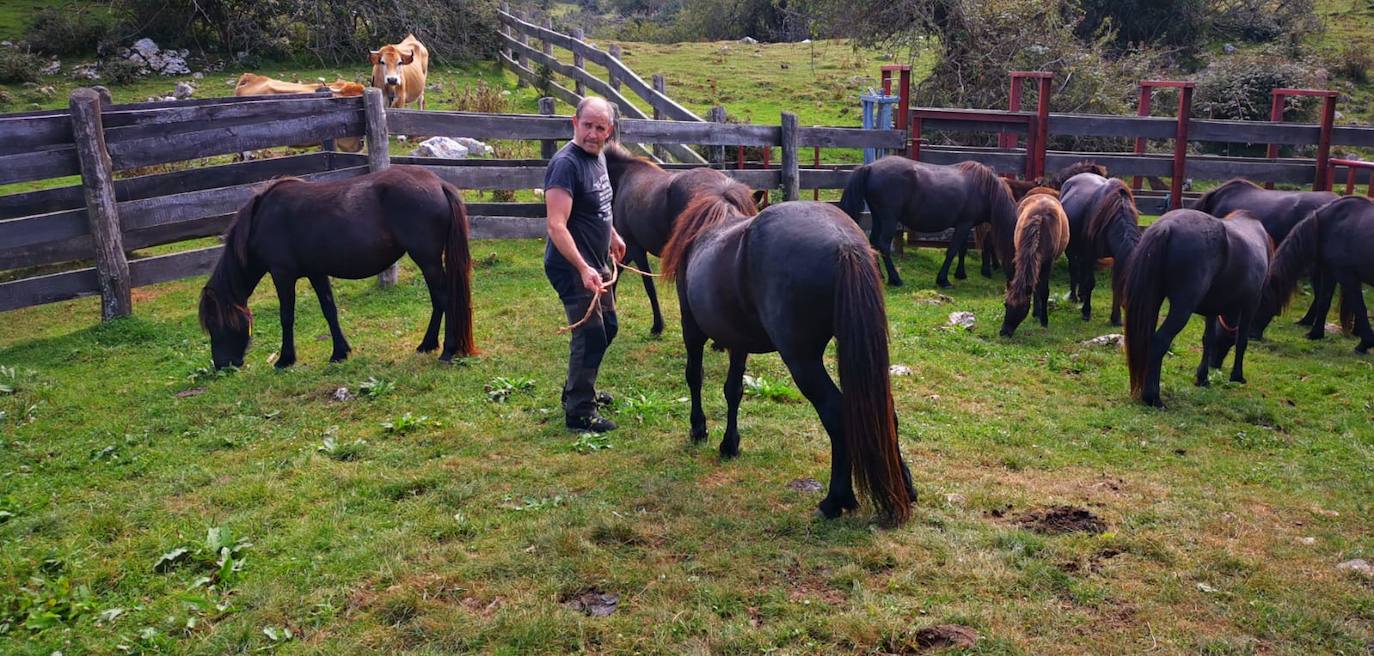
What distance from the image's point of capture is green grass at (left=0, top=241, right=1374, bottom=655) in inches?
141

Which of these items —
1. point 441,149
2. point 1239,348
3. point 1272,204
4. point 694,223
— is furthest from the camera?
point 441,149

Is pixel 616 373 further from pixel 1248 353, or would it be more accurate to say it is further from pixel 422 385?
pixel 1248 353

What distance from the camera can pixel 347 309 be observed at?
28.4 feet

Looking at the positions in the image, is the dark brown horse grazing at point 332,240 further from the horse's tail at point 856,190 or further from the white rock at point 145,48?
the white rock at point 145,48

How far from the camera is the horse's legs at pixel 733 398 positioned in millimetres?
5152

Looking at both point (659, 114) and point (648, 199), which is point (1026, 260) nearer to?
point (648, 199)

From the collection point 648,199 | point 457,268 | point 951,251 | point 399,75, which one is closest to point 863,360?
point 457,268

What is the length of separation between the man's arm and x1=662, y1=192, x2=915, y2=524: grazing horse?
0.60 metres

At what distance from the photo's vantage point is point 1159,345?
263 inches

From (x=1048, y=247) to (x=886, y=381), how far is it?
19.2 ft

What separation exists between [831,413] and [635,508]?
1.13 m

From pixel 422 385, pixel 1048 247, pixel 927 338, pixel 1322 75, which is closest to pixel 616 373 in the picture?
pixel 422 385

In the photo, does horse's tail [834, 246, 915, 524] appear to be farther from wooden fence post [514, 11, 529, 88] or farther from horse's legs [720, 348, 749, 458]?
wooden fence post [514, 11, 529, 88]

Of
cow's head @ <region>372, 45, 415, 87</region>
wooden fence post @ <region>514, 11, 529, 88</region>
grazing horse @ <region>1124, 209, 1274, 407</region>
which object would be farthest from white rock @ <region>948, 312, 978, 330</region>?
wooden fence post @ <region>514, 11, 529, 88</region>
